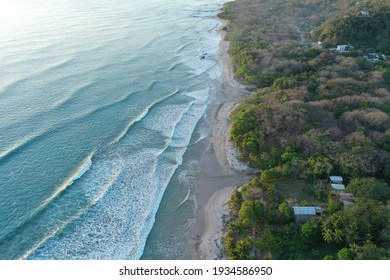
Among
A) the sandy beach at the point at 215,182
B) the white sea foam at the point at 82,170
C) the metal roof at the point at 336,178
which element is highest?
the metal roof at the point at 336,178

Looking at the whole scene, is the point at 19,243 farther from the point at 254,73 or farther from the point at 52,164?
the point at 254,73

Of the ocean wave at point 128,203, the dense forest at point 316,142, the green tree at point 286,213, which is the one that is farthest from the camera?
the green tree at point 286,213

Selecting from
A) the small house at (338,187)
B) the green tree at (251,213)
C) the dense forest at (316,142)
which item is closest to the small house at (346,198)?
the dense forest at (316,142)

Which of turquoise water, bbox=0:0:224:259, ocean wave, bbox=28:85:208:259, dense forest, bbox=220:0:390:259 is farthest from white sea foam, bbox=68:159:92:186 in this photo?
dense forest, bbox=220:0:390:259

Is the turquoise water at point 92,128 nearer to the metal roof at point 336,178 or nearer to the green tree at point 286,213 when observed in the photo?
the green tree at point 286,213

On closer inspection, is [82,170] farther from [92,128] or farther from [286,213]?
[286,213]

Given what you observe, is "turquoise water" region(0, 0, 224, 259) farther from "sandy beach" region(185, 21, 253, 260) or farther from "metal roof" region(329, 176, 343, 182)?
"metal roof" region(329, 176, 343, 182)

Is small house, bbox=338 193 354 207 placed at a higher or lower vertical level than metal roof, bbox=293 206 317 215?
lower

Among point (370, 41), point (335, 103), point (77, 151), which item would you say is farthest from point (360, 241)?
point (370, 41)
